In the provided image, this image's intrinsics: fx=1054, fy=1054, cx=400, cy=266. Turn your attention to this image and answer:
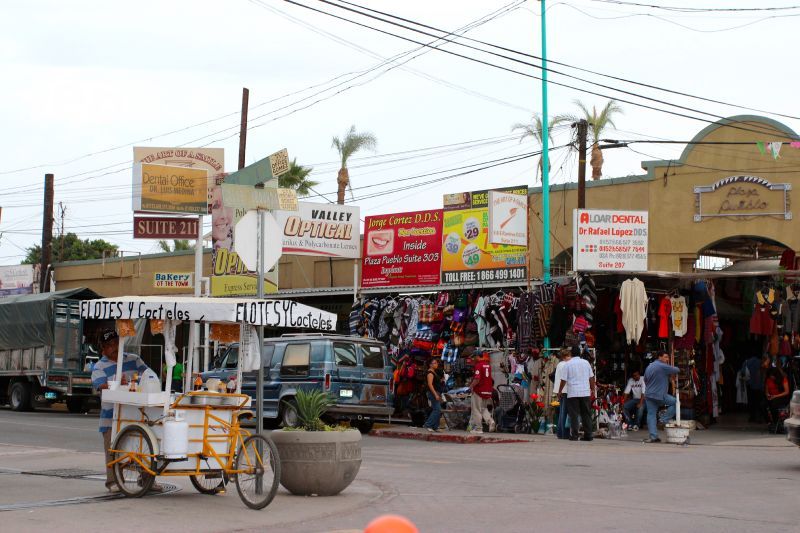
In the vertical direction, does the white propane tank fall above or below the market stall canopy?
below

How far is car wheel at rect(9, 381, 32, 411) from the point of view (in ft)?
106

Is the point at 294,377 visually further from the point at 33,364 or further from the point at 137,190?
the point at 137,190

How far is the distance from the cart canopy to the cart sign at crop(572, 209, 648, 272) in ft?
52.9

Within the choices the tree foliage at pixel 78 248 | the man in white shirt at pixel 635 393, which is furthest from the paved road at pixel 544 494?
the tree foliage at pixel 78 248

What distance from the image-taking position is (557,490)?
1251 cm

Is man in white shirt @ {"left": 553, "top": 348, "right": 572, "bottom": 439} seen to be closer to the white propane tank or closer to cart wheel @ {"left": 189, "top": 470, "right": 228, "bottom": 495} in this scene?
cart wheel @ {"left": 189, "top": 470, "right": 228, "bottom": 495}

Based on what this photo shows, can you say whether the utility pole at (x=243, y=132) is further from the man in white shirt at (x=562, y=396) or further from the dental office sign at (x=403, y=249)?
the man in white shirt at (x=562, y=396)

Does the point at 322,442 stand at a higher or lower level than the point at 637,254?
lower

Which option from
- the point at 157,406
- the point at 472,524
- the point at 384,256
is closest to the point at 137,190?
the point at 384,256

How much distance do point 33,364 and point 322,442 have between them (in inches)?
889

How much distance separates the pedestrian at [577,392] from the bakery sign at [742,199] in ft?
36.9

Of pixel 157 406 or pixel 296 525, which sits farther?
pixel 157 406

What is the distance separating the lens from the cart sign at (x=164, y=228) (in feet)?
115

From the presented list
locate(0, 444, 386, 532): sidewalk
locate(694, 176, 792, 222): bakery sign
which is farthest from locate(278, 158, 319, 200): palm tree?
locate(0, 444, 386, 532): sidewalk
